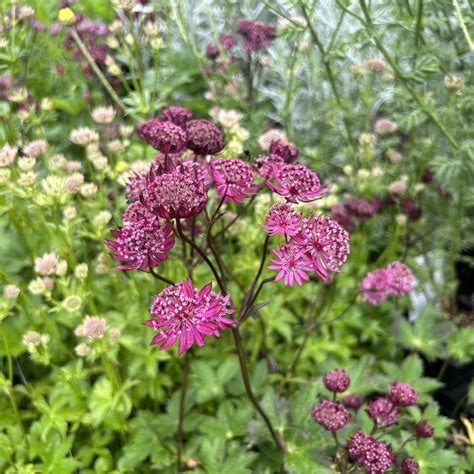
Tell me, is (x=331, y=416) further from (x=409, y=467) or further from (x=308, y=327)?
(x=308, y=327)

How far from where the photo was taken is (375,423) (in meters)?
1.03

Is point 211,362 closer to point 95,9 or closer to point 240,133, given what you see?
point 240,133

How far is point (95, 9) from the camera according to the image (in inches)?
102

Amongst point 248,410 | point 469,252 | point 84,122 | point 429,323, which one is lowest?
point 469,252

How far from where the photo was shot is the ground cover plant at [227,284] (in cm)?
86

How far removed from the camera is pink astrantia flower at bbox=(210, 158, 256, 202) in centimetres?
86

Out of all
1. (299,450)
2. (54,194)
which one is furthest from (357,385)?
(54,194)

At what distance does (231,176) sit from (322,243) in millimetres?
182

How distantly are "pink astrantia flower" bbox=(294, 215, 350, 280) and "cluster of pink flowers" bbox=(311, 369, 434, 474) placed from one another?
336 millimetres

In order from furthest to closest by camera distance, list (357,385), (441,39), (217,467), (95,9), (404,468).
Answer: (95,9)
(441,39)
(357,385)
(217,467)
(404,468)

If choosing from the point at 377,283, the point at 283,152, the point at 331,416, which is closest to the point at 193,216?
the point at 283,152

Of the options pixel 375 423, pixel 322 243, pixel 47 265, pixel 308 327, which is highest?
pixel 322 243

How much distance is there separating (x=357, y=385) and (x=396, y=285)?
0.87 ft

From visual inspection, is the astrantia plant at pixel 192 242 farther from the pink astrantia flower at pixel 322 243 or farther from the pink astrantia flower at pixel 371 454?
the pink astrantia flower at pixel 371 454
